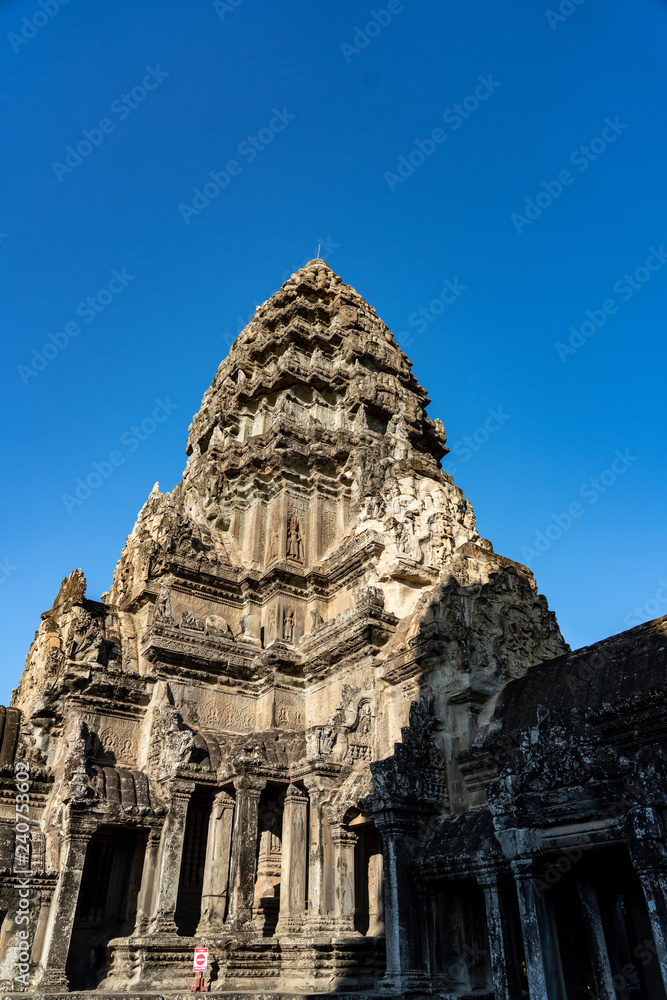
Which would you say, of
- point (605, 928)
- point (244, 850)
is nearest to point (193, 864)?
point (244, 850)

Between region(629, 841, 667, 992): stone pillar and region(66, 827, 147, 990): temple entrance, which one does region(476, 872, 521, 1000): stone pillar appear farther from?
region(66, 827, 147, 990): temple entrance

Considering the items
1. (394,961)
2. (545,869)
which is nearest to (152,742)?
(394,961)

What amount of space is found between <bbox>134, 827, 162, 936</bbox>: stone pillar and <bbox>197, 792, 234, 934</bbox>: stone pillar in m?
1.24

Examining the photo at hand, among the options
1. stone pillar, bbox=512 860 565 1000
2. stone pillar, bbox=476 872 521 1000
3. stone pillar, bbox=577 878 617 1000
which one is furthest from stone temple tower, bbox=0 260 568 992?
stone pillar, bbox=577 878 617 1000

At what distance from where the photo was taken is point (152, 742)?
16.5 meters

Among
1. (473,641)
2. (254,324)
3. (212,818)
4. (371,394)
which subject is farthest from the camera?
(254,324)

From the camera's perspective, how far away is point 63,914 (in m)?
13.2

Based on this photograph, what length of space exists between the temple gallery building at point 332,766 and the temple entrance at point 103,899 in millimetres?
63

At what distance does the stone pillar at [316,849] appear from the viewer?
14.2m

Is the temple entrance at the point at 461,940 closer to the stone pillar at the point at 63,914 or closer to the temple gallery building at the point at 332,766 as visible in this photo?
the temple gallery building at the point at 332,766

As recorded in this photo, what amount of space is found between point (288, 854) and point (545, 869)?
24.6 feet

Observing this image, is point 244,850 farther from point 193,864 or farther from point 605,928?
point 605,928

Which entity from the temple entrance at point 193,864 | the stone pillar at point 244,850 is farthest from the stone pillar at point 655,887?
the temple entrance at point 193,864

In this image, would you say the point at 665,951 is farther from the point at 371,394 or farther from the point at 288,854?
the point at 371,394
